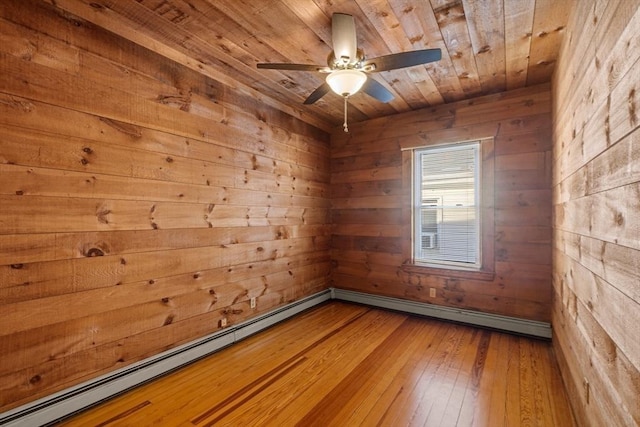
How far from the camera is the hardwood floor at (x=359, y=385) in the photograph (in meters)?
1.87

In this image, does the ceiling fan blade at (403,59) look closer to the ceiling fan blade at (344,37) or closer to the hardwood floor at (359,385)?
the ceiling fan blade at (344,37)

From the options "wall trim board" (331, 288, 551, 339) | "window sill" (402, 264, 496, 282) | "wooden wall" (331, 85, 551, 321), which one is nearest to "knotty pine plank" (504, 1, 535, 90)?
"wooden wall" (331, 85, 551, 321)

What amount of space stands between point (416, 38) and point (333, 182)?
Answer: 96.7 inches

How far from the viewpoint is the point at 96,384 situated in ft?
6.47

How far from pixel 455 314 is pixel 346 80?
296cm

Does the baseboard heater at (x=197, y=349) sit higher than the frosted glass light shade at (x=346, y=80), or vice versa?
the frosted glass light shade at (x=346, y=80)

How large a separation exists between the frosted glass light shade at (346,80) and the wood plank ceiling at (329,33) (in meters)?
0.39

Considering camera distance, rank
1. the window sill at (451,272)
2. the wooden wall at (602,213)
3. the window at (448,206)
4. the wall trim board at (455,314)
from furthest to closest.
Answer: the window at (448,206)
the window sill at (451,272)
the wall trim board at (455,314)
the wooden wall at (602,213)

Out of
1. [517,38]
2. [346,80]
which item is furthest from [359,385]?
[517,38]

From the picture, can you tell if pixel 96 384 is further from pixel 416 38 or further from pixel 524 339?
pixel 524 339

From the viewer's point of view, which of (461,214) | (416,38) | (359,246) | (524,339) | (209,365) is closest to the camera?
(416,38)

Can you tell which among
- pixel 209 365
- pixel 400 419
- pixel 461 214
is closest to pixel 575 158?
pixel 461 214

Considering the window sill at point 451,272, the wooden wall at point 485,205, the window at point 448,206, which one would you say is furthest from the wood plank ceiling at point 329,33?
the window sill at point 451,272

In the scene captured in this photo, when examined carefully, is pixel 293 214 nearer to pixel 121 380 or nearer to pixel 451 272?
pixel 451 272
